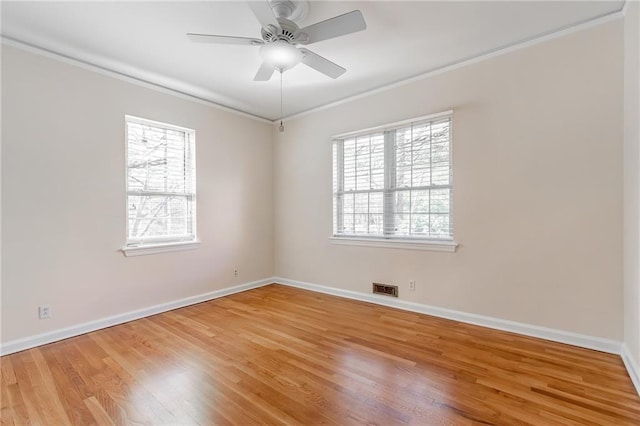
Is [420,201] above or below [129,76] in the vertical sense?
below

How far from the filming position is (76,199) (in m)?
2.95

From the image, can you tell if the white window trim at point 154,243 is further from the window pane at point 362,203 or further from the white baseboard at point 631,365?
the white baseboard at point 631,365

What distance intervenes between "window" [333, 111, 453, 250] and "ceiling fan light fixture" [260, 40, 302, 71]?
167 cm

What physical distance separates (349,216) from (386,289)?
110cm

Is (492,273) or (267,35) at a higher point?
(267,35)

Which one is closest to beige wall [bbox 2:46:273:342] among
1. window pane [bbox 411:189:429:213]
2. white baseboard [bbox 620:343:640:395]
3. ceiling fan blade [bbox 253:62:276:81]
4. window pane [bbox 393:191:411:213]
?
ceiling fan blade [bbox 253:62:276:81]

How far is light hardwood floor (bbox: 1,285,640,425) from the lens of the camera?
1.75 metres

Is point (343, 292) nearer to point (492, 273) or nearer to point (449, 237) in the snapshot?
point (449, 237)

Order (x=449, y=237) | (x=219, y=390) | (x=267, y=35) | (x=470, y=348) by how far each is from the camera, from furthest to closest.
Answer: (x=449, y=237), (x=470, y=348), (x=267, y=35), (x=219, y=390)

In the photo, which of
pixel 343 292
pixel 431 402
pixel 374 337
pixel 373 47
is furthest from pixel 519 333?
pixel 373 47

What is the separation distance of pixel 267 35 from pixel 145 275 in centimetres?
294

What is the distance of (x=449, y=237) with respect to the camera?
3.30 metres

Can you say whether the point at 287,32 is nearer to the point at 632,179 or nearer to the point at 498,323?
the point at 632,179

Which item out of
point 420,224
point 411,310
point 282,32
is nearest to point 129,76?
point 282,32
